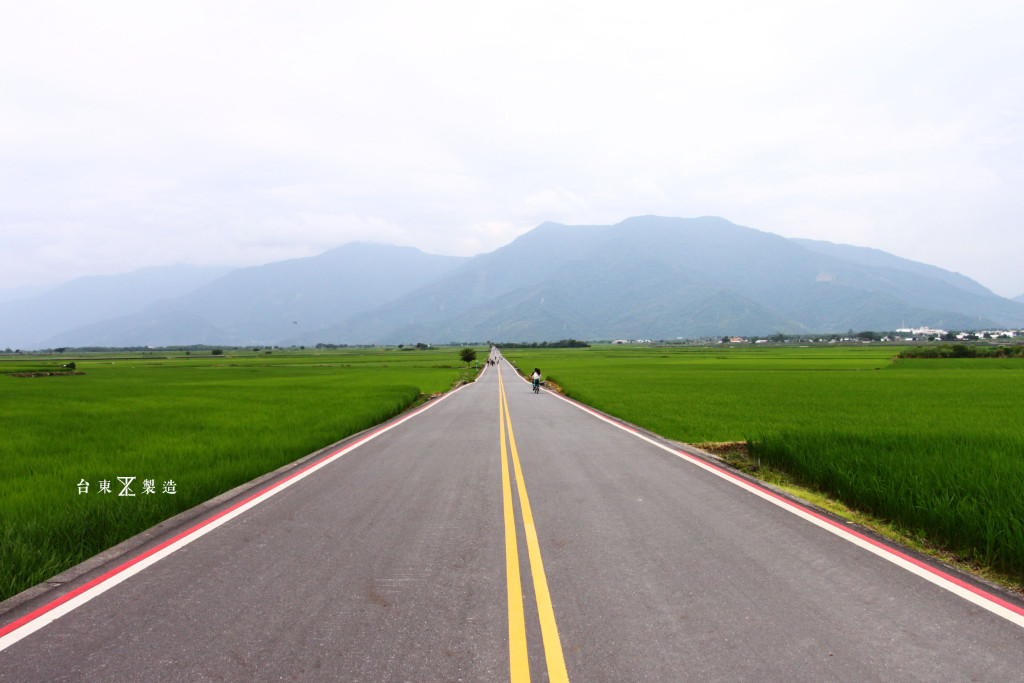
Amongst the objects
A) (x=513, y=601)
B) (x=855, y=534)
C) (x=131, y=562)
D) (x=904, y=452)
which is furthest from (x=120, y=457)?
(x=904, y=452)

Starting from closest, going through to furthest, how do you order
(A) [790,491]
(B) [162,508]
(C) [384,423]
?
(B) [162,508] → (A) [790,491] → (C) [384,423]

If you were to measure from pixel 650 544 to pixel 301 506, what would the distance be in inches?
195

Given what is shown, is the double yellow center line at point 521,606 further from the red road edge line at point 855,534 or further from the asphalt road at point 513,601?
the red road edge line at point 855,534

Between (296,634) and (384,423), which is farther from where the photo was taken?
(384,423)

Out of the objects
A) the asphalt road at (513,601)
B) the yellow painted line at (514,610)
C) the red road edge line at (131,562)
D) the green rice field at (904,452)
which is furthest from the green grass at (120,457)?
the green rice field at (904,452)

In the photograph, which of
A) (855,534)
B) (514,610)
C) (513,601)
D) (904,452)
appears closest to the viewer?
(514,610)

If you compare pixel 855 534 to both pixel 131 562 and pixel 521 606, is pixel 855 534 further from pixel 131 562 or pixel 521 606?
pixel 131 562

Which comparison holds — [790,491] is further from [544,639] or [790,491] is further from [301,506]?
[301,506]

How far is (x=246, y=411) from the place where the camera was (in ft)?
66.7

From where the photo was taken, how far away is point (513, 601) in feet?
15.3

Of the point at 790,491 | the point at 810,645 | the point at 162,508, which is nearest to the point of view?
the point at 810,645

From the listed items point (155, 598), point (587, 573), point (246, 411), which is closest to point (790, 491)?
point (587, 573)

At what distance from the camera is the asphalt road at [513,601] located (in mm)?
3709

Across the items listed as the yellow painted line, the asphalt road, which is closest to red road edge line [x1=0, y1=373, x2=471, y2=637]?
the asphalt road
